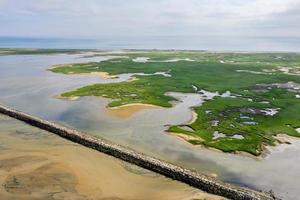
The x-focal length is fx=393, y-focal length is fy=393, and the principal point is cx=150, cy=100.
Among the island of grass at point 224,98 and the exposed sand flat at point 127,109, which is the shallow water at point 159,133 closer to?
the exposed sand flat at point 127,109

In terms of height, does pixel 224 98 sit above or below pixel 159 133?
above

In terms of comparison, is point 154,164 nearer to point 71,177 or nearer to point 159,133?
point 71,177

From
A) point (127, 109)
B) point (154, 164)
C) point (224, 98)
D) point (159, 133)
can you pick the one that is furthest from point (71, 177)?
point (224, 98)

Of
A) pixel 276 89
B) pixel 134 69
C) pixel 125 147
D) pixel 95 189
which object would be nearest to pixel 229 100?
pixel 276 89

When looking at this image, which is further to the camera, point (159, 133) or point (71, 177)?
point (159, 133)

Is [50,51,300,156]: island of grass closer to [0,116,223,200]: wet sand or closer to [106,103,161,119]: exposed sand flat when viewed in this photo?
[106,103,161,119]: exposed sand flat

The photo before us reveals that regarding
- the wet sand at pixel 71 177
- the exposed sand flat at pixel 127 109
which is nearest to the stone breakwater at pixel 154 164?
the wet sand at pixel 71 177

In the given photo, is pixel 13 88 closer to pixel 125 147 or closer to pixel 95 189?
pixel 125 147
